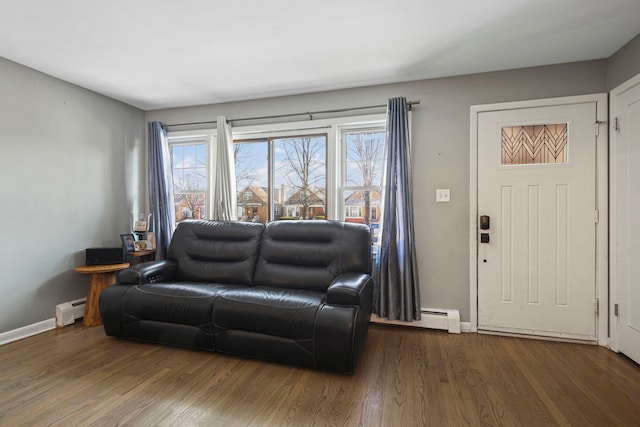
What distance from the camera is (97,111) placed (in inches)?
134

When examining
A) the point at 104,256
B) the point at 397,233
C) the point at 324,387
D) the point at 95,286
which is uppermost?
the point at 397,233

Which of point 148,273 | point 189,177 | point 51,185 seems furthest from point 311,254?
point 51,185

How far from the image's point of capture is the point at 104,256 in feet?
10.4

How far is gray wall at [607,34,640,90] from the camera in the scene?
2.24 meters

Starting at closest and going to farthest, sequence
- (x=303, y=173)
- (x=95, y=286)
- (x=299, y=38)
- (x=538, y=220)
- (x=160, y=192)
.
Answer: (x=299, y=38) → (x=538, y=220) → (x=95, y=286) → (x=303, y=173) → (x=160, y=192)

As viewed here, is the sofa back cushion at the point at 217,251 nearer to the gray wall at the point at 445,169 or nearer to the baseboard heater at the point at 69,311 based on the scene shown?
the baseboard heater at the point at 69,311

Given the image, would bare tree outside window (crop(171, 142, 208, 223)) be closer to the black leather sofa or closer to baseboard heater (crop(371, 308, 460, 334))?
the black leather sofa

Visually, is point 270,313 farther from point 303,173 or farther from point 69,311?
point 69,311

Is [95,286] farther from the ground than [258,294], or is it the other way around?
[258,294]

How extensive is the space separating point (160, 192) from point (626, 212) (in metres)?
4.65

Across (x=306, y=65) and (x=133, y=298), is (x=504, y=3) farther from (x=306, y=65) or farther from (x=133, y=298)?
(x=133, y=298)

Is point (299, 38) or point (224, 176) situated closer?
point (299, 38)

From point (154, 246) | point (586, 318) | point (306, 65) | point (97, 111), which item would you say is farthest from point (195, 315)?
point (586, 318)

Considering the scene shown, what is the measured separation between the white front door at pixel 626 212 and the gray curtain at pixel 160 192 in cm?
452
